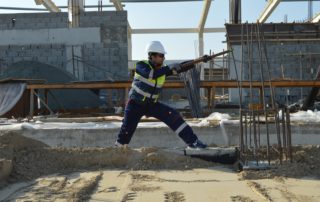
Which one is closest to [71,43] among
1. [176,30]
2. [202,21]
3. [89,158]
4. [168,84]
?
[168,84]

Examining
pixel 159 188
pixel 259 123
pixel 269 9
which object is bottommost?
pixel 159 188

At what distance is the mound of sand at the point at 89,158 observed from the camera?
587 cm

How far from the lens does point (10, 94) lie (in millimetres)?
12656

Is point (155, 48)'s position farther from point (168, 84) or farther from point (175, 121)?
point (168, 84)

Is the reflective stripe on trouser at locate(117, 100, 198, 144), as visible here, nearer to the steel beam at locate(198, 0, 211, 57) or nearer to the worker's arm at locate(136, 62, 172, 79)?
the worker's arm at locate(136, 62, 172, 79)

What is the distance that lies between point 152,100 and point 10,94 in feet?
23.9

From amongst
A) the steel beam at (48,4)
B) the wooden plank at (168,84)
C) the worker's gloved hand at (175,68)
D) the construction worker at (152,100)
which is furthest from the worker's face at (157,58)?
the steel beam at (48,4)

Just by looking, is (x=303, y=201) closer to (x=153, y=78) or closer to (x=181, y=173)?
(x=181, y=173)

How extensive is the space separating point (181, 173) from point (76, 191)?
4.79ft

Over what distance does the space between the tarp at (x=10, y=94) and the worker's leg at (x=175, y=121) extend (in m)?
7.09

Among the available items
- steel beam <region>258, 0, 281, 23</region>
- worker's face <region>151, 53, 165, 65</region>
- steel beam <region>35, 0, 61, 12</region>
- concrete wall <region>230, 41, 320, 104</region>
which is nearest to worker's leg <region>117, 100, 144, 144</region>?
worker's face <region>151, 53, 165, 65</region>

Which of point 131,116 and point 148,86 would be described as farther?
point 131,116

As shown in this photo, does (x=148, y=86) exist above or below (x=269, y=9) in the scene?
below

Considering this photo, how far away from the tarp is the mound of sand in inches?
264
